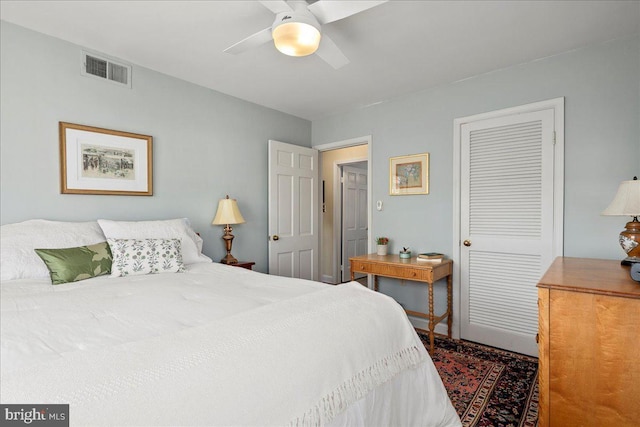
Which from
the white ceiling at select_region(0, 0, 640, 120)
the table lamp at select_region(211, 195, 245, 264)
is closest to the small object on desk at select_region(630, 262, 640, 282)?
the white ceiling at select_region(0, 0, 640, 120)

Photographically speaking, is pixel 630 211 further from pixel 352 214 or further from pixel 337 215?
pixel 352 214

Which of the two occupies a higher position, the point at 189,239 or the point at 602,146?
the point at 602,146

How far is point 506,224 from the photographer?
9.67 ft

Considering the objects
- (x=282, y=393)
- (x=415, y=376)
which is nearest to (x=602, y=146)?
(x=415, y=376)

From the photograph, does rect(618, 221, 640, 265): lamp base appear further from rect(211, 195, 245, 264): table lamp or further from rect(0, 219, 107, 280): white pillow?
rect(0, 219, 107, 280): white pillow

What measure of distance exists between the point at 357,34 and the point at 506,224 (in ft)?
6.75

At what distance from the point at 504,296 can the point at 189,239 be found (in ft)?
9.20

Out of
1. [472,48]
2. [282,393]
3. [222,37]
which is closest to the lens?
[282,393]

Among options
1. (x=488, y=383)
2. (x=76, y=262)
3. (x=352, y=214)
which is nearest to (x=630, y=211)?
(x=488, y=383)

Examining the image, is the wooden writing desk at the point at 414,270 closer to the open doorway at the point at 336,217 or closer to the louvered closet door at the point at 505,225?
the louvered closet door at the point at 505,225

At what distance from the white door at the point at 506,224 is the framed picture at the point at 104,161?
2.95 meters

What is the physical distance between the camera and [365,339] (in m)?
1.38

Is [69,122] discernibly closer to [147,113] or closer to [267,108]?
[147,113]

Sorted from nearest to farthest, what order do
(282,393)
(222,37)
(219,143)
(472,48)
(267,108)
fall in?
(282,393) → (222,37) → (472,48) → (219,143) → (267,108)
